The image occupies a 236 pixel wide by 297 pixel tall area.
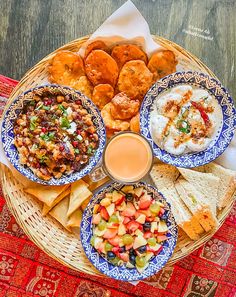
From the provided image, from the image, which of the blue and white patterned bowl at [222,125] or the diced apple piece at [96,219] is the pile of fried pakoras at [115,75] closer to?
the blue and white patterned bowl at [222,125]

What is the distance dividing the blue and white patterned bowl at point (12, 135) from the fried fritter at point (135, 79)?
0.65 ft

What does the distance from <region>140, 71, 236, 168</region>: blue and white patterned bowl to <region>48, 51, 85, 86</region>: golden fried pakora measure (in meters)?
0.39

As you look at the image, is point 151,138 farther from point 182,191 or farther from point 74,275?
point 74,275

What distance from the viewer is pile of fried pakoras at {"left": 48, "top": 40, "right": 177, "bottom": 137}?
8.73ft

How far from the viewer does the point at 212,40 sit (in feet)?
9.73

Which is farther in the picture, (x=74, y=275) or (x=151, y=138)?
(x=74, y=275)

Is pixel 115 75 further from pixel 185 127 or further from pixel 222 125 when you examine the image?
pixel 222 125

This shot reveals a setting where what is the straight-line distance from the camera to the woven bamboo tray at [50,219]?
268 centimetres

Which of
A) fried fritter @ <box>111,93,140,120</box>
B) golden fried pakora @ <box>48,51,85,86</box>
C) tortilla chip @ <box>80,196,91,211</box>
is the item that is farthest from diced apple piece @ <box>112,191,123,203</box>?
golden fried pakora @ <box>48,51,85,86</box>

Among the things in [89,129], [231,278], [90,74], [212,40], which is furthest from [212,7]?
[231,278]

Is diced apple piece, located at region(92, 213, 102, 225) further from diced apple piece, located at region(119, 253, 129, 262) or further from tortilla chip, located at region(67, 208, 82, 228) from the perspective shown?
diced apple piece, located at region(119, 253, 129, 262)

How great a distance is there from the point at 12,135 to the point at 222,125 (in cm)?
105

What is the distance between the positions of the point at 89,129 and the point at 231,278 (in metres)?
1.15

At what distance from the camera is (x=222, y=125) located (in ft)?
8.71
